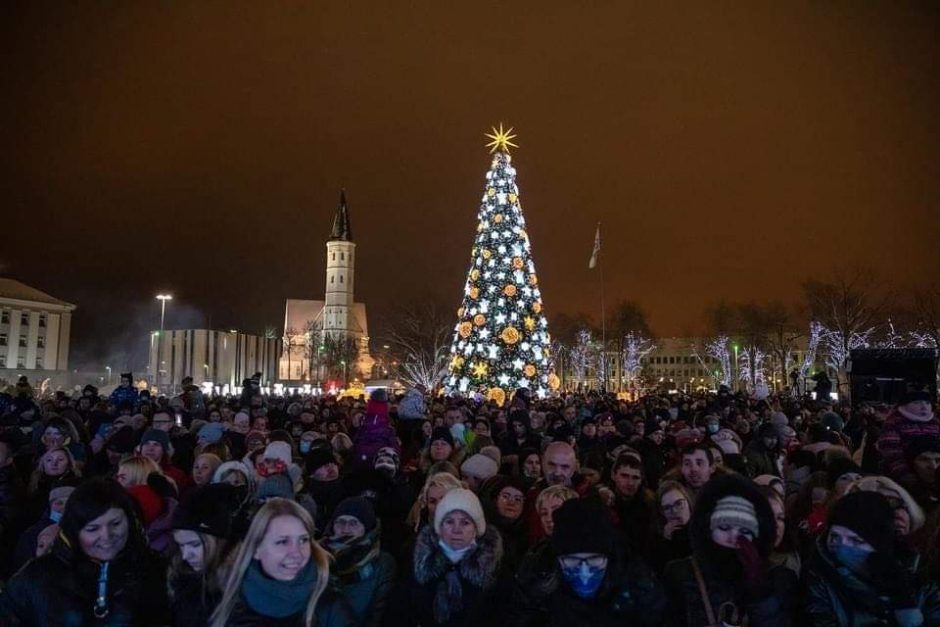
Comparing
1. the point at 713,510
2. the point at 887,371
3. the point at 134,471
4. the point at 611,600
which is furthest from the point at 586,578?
the point at 887,371

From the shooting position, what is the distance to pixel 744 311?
255 feet

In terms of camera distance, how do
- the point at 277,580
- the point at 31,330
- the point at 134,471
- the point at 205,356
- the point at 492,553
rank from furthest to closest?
1. the point at 205,356
2. the point at 31,330
3. the point at 134,471
4. the point at 492,553
5. the point at 277,580

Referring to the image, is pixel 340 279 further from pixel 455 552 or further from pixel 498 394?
pixel 455 552

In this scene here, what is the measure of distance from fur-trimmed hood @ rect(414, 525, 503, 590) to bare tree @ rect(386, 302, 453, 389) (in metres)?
52.7

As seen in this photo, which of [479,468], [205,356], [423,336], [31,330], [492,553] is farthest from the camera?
[205,356]

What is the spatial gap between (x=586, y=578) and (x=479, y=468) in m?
3.65

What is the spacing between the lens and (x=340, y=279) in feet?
398

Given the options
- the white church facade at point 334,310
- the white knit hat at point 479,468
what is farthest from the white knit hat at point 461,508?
the white church facade at point 334,310

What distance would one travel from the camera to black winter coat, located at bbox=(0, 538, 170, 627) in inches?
145

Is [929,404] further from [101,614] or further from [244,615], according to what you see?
[101,614]

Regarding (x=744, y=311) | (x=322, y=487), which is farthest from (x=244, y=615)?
(x=744, y=311)

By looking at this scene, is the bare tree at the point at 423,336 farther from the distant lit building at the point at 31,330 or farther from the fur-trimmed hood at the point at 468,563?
the fur-trimmed hood at the point at 468,563

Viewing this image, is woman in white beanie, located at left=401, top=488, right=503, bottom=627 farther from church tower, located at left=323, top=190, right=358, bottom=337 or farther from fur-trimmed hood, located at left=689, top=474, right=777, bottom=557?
church tower, located at left=323, top=190, right=358, bottom=337

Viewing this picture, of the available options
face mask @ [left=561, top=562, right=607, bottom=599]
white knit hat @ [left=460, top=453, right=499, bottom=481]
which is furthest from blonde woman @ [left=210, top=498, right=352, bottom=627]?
white knit hat @ [left=460, top=453, right=499, bottom=481]
